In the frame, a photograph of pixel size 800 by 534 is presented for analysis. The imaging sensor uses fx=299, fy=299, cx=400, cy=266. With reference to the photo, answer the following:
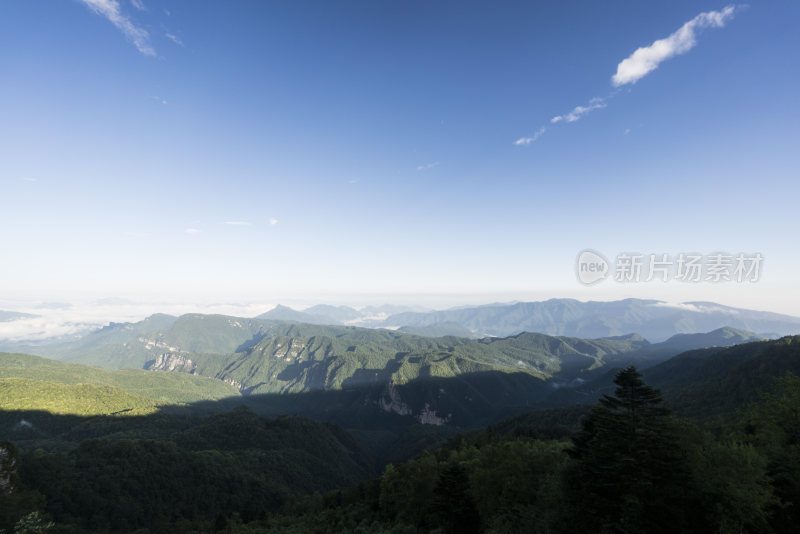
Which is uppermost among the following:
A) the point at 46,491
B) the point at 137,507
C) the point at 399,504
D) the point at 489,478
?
the point at 489,478

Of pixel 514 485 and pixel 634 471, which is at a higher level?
pixel 634 471

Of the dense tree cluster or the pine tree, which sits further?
the dense tree cluster

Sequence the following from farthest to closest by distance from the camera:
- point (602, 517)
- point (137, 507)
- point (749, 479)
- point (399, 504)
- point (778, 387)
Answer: point (137, 507) < point (399, 504) < point (778, 387) < point (602, 517) < point (749, 479)

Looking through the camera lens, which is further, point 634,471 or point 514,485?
point 514,485

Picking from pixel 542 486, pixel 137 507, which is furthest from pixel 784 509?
pixel 137 507

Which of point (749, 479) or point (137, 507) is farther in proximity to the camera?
point (137, 507)

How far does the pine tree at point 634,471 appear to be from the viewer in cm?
2652

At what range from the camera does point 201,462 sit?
113m

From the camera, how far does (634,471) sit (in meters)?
27.0

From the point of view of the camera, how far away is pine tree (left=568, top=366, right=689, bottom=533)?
87.0ft

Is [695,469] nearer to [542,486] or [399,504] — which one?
[542,486]

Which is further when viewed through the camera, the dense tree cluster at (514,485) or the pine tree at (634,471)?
the dense tree cluster at (514,485)

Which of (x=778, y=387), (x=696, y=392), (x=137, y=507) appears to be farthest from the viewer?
(x=696, y=392)

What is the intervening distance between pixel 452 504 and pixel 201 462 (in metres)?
115
